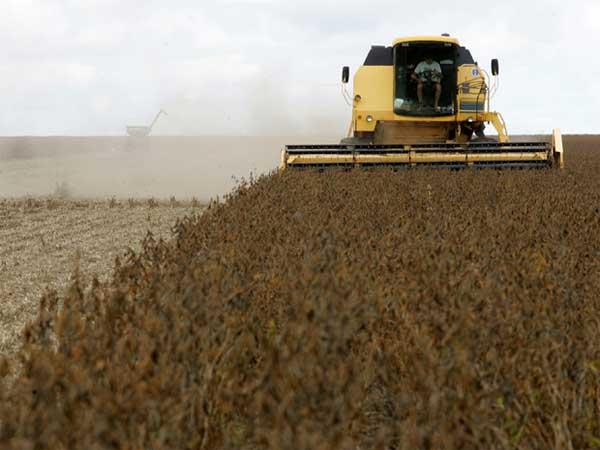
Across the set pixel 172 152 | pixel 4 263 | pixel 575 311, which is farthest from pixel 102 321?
pixel 172 152

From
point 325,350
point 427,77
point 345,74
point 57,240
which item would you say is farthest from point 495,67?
point 325,350

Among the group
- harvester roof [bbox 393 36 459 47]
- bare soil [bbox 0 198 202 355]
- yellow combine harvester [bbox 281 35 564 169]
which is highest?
harvester roof [bbox 393 36 459 47]

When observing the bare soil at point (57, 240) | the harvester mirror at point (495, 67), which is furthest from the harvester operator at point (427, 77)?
the bare soil at point (57, 240)

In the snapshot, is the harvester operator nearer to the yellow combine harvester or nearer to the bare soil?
the yellow combine harvester

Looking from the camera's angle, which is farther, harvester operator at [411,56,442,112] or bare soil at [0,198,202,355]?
harvester operator at [411,56,442,112]

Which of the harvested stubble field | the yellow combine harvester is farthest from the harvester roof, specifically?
the harvested stubble field

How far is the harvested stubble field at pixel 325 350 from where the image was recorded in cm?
247

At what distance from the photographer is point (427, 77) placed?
14305 millimetres

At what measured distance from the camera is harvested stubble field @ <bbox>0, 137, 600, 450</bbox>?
8.11ft

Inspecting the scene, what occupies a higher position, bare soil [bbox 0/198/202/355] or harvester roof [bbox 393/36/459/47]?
harvester roof [bbox 393/36/459/47]

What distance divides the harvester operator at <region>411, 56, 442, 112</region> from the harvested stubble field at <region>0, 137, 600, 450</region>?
8.27 meters

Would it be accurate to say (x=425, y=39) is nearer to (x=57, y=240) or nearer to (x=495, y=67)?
(x=495, y=67)

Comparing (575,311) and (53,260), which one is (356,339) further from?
(53,260)

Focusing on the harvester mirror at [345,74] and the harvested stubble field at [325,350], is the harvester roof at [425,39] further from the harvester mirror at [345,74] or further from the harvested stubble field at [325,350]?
the harvested stubble field at [325,350]
